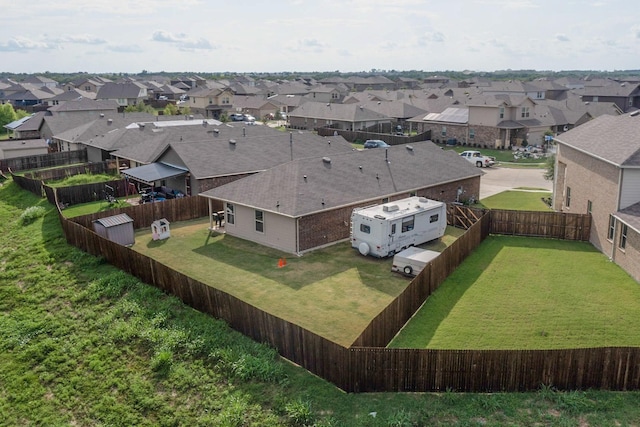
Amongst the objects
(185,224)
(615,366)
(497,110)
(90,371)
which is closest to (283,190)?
(185,224)

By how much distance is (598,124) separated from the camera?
32.3m

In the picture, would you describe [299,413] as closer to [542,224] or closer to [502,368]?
[502,368]

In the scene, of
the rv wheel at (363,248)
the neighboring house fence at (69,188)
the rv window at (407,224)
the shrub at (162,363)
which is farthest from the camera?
the neighboring house fence at (69,188)

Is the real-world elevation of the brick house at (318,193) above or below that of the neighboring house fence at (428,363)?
above

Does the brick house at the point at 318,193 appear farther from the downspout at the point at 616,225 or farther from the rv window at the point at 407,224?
the downspout at the point at 616,225

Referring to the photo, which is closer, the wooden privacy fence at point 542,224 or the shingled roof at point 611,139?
the shingled roof at point 611,139

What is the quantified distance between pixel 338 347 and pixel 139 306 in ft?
33.7

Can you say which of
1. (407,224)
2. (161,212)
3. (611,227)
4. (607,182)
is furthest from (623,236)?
(161,212)

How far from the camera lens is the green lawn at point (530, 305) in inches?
698

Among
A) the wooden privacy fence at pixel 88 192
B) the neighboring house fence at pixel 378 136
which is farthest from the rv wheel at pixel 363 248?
the neighboring house fence at pixel 378 136

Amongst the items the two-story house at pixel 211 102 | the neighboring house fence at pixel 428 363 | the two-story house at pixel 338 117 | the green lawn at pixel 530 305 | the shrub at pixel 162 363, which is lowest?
the shrub at pixel 162 363

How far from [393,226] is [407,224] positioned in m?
1.11

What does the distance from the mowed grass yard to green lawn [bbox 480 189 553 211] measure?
300 inches

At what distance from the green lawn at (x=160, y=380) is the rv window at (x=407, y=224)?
1081cm
